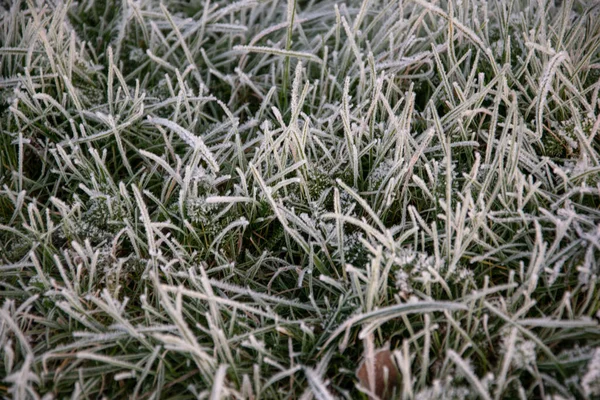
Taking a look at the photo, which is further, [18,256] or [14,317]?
[18,256]

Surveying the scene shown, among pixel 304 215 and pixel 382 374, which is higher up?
pixel 304 215

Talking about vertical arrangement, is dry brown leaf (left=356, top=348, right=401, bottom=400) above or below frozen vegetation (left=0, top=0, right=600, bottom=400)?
below

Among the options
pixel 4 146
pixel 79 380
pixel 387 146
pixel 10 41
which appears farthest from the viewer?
pixel 10 41

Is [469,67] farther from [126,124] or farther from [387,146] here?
[126,124]

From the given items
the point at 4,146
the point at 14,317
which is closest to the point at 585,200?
the point at 14,317

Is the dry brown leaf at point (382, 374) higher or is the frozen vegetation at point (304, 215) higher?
the frozen vegetation at point (304, 215)

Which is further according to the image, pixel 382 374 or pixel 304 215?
pixel 304 215

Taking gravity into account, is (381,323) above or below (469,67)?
below

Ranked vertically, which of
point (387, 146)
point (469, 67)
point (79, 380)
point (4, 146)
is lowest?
point (79, 380)
